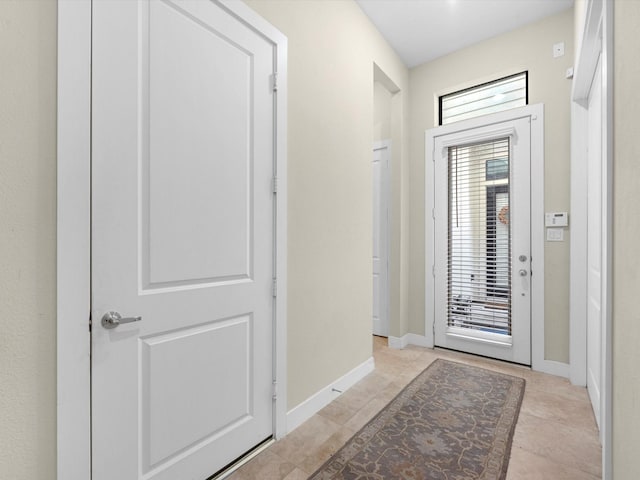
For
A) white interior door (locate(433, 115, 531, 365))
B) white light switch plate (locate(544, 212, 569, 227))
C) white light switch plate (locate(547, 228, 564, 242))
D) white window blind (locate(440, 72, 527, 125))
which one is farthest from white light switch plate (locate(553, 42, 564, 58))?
white light switch plate (locate(547, 228, 564, 242))

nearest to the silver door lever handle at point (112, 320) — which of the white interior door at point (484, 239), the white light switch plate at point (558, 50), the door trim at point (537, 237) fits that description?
the white interior door at point (484, 239)

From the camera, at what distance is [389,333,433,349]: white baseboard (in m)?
3.38

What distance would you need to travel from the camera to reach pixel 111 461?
3.87ft

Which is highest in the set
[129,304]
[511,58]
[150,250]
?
[511,58]

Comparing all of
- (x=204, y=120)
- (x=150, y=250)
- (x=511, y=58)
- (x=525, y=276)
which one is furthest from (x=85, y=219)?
(x=511, y=58)

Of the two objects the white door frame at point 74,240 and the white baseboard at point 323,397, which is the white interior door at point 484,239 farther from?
the white door frame at point 74,240

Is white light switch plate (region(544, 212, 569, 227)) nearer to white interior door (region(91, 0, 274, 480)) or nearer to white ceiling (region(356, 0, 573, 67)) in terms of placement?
white ceiling (region(356, 0, 573, 67))

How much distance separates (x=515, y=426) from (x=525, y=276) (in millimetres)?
1370

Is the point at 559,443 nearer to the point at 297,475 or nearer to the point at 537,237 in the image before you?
the point at 297,475

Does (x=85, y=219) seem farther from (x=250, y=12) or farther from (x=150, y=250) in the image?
(x=250, y=12)

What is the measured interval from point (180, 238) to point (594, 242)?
2609mm

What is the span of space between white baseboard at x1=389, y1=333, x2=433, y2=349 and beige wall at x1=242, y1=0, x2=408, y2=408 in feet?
2.34

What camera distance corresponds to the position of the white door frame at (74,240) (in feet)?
3.44

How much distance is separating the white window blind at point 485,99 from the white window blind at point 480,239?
0.36m
